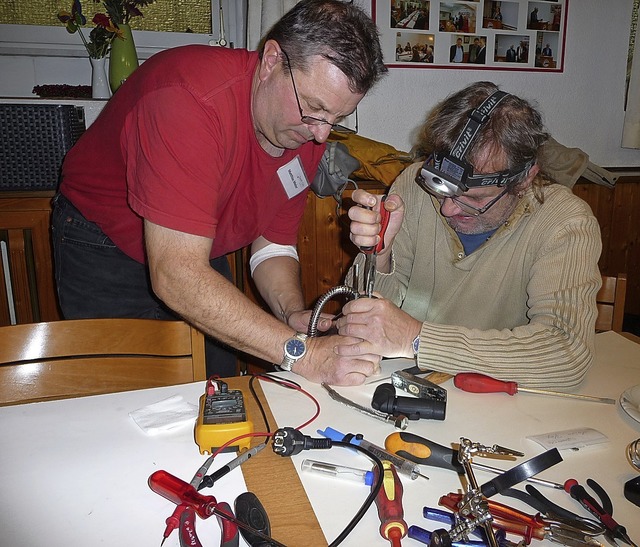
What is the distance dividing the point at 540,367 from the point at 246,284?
5.20 ft

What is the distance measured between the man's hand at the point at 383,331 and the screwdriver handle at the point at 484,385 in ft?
0.41

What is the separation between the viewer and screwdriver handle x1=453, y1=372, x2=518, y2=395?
1.09m

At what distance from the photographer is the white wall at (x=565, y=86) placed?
2.90 metres

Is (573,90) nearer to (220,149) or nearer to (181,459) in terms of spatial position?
(220,149)

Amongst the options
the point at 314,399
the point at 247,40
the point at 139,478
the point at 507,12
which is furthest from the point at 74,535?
the point at 507,12

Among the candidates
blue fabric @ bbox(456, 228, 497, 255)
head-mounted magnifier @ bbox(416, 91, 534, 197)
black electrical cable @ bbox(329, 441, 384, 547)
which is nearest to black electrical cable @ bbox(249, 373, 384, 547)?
black electrical cable @ bbox(329, 441, 384, 547)

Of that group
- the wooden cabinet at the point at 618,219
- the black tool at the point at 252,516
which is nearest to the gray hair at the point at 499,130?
the black tool at the point at 252,516

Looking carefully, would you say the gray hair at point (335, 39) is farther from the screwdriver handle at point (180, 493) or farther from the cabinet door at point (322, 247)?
the cabinet door at point (322, 247)

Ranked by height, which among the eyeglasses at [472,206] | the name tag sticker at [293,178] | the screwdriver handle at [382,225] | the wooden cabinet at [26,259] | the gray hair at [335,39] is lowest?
the wooden cabinet at [26,259]

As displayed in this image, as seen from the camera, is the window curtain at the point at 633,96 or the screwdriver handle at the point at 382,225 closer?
the screwdriver handle at the point at 382,225

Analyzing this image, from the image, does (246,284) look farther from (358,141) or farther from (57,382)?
(57,382)

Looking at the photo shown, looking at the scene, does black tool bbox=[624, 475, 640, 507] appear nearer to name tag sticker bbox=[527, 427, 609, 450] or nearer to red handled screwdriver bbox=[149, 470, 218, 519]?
name tag sticker bbox=[527, 427, 609, 450]

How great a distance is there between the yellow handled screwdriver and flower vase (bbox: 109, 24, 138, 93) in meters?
2.10

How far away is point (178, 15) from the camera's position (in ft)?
9.00
